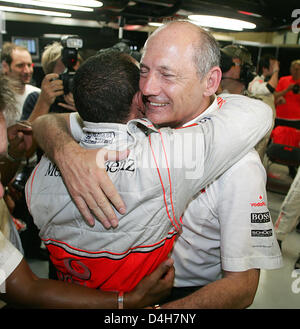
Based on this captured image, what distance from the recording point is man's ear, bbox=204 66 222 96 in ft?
4.10

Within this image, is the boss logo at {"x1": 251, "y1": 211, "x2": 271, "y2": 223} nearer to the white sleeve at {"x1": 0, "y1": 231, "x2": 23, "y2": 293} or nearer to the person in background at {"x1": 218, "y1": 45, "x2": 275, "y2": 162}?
the white sleeve at {"x1": 0, "y1": 231, "x2": 23, "y2": 293}

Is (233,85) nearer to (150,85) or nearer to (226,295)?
(150,85)

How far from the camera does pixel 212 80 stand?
127 cm

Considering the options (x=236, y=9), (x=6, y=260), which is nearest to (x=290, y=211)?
(x=236, y=9)

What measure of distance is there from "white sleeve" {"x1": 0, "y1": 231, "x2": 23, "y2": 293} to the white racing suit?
0.12 metres

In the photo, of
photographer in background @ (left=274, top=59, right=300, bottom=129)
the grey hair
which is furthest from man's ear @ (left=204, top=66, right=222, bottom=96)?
photographer in background @ (left=274, top=59, right=300, bottom=129)

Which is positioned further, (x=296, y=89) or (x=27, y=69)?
(x=296, y=89)

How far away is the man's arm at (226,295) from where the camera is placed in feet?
3.31

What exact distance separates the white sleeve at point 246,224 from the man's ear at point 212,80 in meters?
0.35

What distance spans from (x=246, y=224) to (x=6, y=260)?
787 mm

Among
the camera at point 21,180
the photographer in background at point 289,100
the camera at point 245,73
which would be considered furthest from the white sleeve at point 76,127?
the photographer in background at point 289,100

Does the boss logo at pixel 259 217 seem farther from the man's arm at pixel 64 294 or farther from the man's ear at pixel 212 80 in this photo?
the man's ear at pixel 212 80

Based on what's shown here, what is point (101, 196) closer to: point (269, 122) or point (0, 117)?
point (0, 117)

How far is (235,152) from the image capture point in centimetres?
101
